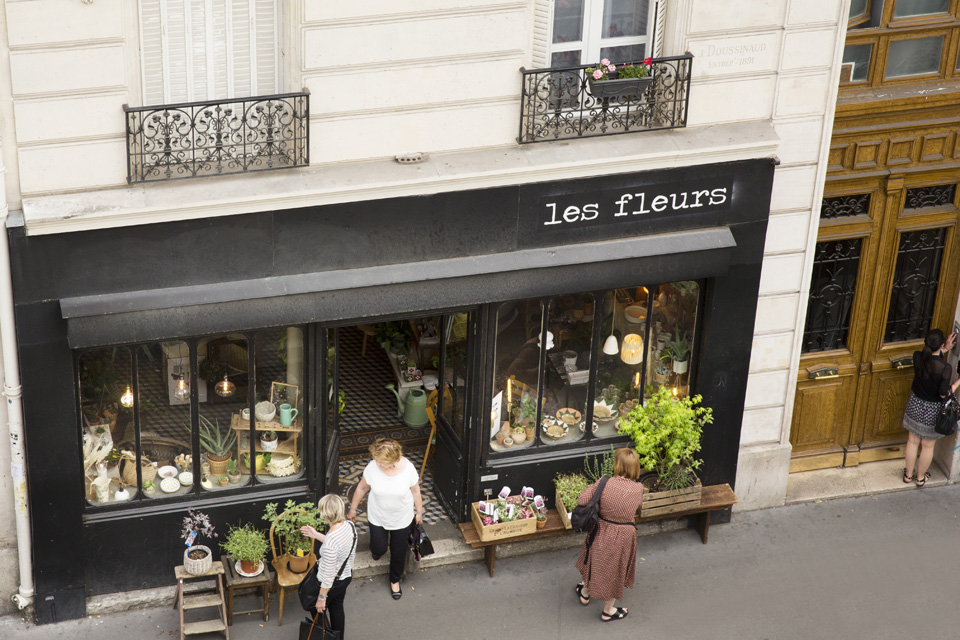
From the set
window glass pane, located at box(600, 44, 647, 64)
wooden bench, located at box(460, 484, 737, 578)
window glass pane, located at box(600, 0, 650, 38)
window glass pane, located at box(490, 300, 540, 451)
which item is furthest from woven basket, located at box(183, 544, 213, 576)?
window glass pane, located at box(600, 0, 650, 38)

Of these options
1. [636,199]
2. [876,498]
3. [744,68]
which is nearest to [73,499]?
[636,199]

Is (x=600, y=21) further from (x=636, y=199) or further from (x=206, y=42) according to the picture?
(x=206, y=42)

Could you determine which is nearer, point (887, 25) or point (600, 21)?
point (600, 21)

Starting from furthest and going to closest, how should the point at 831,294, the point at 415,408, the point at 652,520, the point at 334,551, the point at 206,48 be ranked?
the point at 415,408
the point at 831,294
the point at 652,520
the point at 334,551
the point at 206,48

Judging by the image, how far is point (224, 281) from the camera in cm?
1080

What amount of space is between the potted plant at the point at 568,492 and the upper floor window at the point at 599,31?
397 centimetres

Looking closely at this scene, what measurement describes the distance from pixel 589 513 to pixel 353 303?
275cm

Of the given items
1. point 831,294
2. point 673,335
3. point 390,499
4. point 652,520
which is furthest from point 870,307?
point 390,499

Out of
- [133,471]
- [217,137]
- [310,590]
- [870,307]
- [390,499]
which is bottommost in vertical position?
[310,590]

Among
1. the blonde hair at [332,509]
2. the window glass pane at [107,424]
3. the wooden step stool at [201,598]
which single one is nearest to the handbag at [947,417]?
the blonde hair at [332,509]

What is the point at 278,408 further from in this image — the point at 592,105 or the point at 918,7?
the point at 918,7

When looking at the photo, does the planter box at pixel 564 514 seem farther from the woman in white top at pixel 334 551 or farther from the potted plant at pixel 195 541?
the potted plant at pixel 195 541

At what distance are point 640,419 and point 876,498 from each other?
3224 mm

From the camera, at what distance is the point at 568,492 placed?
1255 cm
